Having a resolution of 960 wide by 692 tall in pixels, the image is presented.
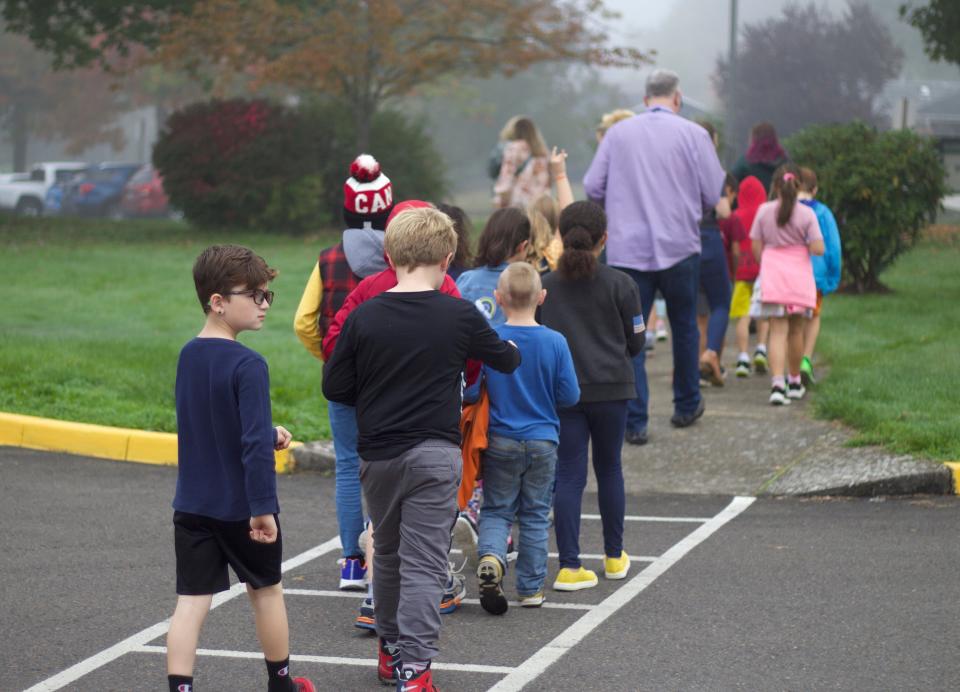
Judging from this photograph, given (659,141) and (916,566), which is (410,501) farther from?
(659,141)

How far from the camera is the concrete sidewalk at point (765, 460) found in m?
7.89

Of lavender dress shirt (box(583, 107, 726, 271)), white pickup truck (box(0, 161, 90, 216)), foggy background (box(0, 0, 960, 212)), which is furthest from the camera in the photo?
foggy background (box(0, 0, 960, 212))

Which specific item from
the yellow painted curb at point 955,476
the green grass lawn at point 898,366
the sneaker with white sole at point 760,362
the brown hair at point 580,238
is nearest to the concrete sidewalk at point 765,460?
the yellow painted curb at point 955,476

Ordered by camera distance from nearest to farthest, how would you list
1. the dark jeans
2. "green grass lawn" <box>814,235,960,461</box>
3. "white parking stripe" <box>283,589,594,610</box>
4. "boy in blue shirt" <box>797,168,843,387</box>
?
"white parking stripe" <box>283,589,594,610</box> < "green grass lawn" <box>814,235,960,461</box> < "boy in blue shirt" <box>797,168,843,387</box> < the dark jeans

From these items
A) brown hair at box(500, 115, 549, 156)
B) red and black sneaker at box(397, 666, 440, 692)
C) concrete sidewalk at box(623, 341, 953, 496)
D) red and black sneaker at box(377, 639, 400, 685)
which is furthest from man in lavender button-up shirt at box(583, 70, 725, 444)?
red and black sneaker at box(397, 666, 440, 692)

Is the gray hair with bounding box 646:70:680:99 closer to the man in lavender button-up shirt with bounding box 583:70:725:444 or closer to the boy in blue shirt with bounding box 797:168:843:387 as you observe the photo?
the man in lavender button-up shirt with bounding box 583:70:725:444

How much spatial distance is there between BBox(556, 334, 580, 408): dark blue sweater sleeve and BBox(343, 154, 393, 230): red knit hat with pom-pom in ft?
2.79

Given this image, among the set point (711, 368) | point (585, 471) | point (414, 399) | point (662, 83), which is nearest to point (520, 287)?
point (585, 471)

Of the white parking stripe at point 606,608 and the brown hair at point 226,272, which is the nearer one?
the brown hair at point 226,272

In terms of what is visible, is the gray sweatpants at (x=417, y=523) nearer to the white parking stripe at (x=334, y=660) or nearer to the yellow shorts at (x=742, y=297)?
the white parking stripe at (x=334, y=660)

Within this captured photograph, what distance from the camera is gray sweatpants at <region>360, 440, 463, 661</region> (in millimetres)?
4648

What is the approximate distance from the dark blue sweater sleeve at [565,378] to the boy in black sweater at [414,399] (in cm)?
93

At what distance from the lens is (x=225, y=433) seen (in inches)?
169

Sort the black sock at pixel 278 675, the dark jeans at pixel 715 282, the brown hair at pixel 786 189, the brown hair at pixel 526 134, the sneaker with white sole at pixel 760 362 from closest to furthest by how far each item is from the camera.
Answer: the black sock at pixel 278 675
the brown hair at pixel 786 189
the dark jeans at pixel 715 282
the brown hair at pixel 526 134
the sneaker with white sole at pixel 760 362
